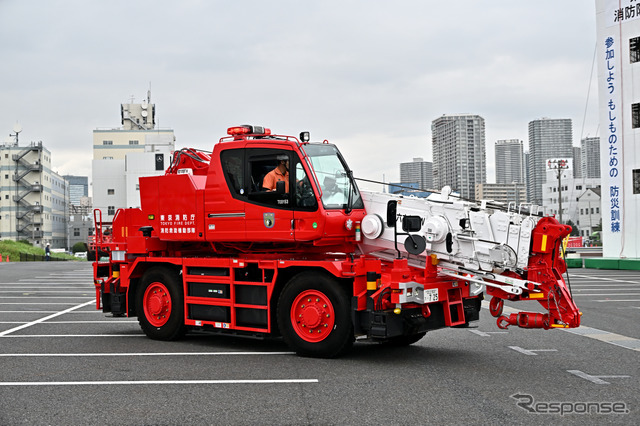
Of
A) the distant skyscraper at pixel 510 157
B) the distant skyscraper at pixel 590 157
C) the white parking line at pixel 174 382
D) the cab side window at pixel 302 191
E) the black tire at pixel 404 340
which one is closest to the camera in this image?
the white parking line at pixel 174 382

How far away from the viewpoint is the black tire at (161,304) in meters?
11.3

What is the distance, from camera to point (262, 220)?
10.1 metres

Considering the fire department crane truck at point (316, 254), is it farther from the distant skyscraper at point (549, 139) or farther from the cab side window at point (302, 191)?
the distant skyscraper at point (549, 139)

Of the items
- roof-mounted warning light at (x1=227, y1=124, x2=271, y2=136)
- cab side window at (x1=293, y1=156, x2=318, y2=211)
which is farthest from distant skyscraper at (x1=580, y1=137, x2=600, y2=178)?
cab side window at (x1=293, y1=156, x2=318, y2=211)

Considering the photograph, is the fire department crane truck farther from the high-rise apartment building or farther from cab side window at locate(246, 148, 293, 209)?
the high-rise apartment building

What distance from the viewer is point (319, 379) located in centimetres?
805

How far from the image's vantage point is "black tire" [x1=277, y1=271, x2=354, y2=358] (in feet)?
30.3

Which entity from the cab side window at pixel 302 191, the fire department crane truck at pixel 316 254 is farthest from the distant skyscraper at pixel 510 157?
the cab side window at pixel 302 191

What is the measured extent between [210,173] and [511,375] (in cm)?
540

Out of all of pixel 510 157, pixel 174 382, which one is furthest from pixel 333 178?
pixel 510 157

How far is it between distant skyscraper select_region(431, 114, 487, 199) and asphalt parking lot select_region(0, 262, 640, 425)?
6.54m

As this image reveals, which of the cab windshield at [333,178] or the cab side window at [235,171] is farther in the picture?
the cab side window at [235,171]

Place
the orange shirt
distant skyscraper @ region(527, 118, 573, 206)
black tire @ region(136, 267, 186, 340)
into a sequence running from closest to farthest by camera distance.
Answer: the orange shirt, black tire @ region(136, 267, 186, 340), distant skyscraper @ region(527, 118, 573, 206)

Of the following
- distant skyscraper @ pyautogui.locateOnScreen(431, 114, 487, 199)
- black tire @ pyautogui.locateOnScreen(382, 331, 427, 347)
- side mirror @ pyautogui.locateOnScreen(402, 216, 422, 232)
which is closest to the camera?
side mirror @ pyautogui.locateOnScreen(402, 216, 422, 232)
